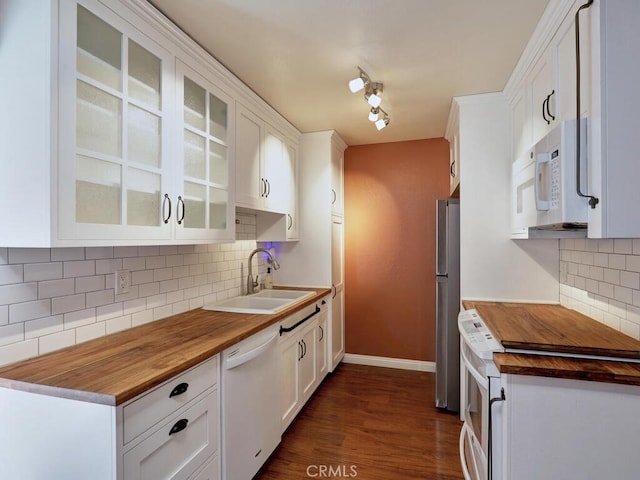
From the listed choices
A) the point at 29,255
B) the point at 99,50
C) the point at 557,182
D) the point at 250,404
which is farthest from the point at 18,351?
the point at 557,182

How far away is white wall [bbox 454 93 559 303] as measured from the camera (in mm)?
2412

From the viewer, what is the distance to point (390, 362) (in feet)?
12.0

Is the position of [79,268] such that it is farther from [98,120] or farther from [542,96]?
[542,96]

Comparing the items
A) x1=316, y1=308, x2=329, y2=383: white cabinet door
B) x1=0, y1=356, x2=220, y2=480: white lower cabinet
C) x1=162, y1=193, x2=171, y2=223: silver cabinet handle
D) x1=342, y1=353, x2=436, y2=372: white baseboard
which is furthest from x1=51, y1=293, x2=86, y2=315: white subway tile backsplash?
x1=342, y1=353, x2=436, y2=372: white baseboard

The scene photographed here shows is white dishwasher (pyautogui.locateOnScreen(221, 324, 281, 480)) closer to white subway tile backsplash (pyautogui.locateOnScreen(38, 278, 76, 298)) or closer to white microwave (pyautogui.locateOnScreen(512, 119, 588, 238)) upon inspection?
white subway tile backsplash (pyautogui.locateOnScreen(38, 278, 76, 298))

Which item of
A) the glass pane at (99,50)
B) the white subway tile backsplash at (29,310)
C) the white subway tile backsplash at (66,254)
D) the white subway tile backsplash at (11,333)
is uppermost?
the glass pane at (99,50)

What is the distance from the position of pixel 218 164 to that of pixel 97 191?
2.80 feet

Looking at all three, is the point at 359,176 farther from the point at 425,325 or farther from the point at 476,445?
the point at 476,445

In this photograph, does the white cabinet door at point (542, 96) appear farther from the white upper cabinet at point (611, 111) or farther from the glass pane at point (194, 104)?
the glass pane at point (194, 104)

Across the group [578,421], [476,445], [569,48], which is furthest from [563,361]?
[569,48]

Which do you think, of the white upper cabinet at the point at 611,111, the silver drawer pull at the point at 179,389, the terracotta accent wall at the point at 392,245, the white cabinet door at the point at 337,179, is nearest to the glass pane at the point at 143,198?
the silver drawer pull at the point at 179,389

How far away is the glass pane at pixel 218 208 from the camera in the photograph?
199 cm

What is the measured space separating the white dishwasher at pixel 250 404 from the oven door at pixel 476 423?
109cm

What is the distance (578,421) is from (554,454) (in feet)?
0.54
